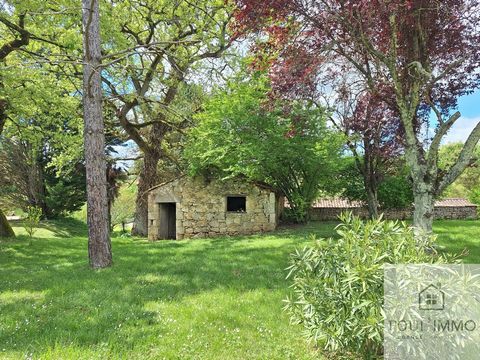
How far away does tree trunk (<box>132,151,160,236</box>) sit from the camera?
1847 centimetres

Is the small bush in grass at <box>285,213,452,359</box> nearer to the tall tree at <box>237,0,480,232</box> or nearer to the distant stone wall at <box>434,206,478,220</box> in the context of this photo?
the tall tree at <box>237,0,480,232</box>

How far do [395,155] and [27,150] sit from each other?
22891 mm

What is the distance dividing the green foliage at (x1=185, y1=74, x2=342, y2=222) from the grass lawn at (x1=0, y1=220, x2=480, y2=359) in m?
5.51

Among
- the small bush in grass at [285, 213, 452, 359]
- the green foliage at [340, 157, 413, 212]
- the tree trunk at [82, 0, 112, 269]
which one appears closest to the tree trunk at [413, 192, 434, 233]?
the small bush in grass at [285, 213, 452, 359]

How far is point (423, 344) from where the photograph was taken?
2920mm

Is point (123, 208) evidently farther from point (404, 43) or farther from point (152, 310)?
point (404, 43)

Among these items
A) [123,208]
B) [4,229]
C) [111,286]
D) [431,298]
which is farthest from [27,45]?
[123,208]

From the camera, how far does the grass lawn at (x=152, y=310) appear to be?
12.0 ft

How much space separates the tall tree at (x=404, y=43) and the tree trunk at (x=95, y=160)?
339cm

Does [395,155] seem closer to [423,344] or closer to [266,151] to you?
[266,151]

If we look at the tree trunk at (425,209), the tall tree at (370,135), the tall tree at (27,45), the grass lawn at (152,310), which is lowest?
the grass lawn at (152,310)

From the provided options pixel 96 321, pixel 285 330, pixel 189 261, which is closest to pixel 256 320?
pixel 285 330

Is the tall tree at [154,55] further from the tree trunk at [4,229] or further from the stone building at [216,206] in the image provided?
the tree trunk at [4,229]

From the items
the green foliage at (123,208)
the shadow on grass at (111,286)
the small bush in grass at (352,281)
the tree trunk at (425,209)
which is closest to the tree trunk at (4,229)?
the shadow on grass at (111,286)
